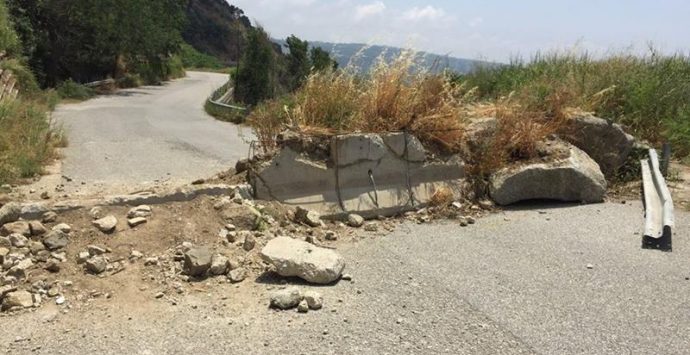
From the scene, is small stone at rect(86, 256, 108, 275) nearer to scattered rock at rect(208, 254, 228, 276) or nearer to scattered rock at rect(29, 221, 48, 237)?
scattered rock at rect(29, 221, 48, 237)

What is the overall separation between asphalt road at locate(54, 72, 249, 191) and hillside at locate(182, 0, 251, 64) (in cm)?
7391

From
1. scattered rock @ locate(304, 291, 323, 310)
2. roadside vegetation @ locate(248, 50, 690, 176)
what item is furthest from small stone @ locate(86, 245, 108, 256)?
roadside vegetation @ locate(248, 50, 690, 176)

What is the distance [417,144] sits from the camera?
7.35 metres

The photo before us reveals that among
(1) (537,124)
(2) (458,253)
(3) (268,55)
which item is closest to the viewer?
(2) (458,253)

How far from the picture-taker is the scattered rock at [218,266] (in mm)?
4949

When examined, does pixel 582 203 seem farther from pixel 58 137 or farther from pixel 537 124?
pixel 58 137

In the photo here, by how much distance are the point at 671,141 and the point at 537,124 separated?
319 cm

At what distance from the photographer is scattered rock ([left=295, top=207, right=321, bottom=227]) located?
20.7 feet

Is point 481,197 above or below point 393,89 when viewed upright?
below

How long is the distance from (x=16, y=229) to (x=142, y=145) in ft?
22.2

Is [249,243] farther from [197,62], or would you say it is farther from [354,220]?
[197,62]

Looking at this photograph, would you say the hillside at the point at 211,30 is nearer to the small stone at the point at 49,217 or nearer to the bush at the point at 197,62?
the bush at the point at 197,62

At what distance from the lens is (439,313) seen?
4402 millimetres

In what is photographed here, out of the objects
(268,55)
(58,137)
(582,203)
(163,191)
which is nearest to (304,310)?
(163,191)
